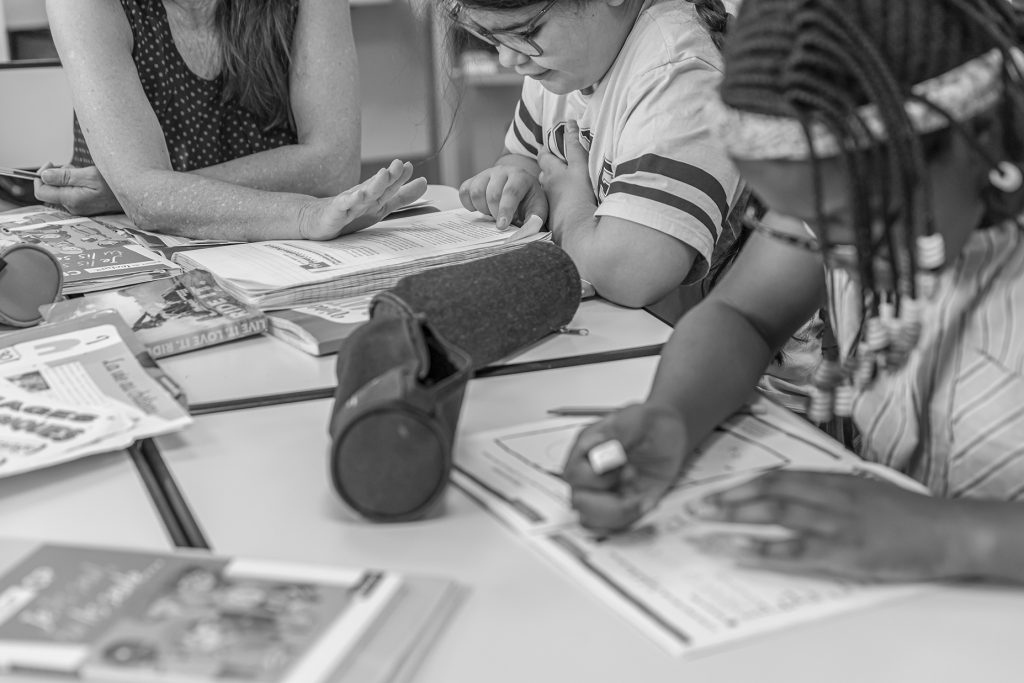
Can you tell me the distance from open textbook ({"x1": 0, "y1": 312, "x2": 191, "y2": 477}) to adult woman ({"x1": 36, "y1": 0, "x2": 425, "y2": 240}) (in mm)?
410

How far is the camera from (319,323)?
1.06 metres

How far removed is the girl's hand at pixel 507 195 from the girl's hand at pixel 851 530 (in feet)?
2.49

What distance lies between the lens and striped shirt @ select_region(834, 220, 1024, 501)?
74cm

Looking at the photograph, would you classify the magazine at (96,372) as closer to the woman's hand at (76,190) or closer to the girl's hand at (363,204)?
the girl's hand at (363,204)

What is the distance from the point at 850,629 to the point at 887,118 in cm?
27

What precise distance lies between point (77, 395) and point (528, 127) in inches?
35.3

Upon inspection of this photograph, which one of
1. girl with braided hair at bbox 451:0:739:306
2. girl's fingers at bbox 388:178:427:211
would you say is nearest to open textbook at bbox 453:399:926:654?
girl with braided hair at bbox 451:0:739:306

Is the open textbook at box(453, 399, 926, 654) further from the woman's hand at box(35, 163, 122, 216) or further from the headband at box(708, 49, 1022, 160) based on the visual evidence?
the woman's hand at box(35, 163, 122, 216)

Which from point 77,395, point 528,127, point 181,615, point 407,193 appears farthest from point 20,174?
point 181,615

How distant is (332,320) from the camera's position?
1.07 meters

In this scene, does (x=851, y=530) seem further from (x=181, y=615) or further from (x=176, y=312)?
(x=176, y=312)

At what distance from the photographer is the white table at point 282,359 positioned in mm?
948

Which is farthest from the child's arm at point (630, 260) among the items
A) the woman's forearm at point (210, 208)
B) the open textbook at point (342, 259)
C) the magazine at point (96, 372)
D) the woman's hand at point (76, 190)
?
the woman's hand at point (76, 190)

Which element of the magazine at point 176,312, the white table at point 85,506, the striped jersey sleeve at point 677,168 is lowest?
the white table at point 85,506
